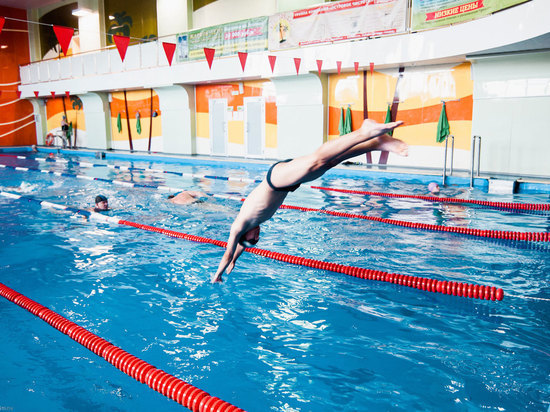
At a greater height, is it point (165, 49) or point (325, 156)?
point (165, 49)

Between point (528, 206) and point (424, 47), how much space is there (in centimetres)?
507

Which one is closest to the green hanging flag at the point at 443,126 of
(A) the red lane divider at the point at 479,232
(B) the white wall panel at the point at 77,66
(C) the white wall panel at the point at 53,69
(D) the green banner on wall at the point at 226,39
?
(D) the green banner on wall at the point at 226,39

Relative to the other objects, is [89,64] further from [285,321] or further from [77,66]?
[285,321]

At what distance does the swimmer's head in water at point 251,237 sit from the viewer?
316 centimetres

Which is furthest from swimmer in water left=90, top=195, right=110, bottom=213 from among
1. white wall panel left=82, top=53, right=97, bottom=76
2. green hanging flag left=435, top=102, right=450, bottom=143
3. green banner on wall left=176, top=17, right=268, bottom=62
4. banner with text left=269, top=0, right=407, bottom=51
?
white wall panel left=82, top=53, right=97, bottom=76

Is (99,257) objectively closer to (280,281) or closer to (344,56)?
(280,281)

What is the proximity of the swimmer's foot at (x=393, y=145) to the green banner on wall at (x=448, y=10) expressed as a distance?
771 cm

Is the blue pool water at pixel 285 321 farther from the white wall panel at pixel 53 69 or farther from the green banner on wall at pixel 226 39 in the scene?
the white wall panel at pixel 53 69

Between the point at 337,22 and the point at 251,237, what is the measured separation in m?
10.4

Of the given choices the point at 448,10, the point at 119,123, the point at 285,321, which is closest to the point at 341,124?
the point at 448,10

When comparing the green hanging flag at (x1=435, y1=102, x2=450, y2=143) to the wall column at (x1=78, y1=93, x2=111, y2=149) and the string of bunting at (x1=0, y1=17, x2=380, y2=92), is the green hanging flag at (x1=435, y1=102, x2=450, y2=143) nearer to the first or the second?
the string of bunting at (x1=0, y1=17, x2=380, y2=92)

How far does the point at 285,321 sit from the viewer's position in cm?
Result: 360

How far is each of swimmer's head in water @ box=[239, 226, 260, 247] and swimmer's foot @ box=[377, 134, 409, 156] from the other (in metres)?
1.04

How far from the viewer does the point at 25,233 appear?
6461 millimetres
